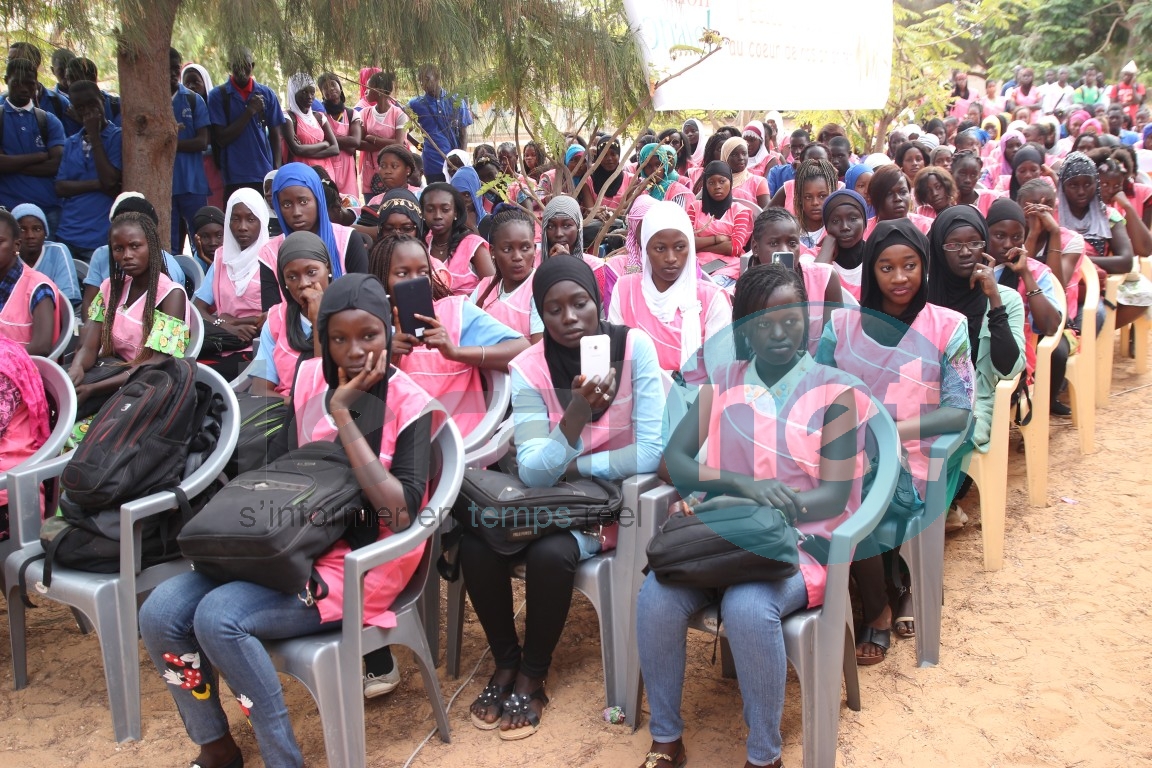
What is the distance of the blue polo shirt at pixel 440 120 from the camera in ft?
19.9

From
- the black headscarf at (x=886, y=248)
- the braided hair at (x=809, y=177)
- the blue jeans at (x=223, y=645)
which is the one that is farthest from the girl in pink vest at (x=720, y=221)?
the blue jeans at (x=223, y=645)

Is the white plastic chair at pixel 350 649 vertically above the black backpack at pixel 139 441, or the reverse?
the black backpack at pixel 139 441

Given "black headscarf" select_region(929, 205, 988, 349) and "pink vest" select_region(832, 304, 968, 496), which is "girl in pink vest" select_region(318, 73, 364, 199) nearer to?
"black headscarf" select_region(929, 205, 988, 349)

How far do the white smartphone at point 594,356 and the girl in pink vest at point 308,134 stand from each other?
5.50 m

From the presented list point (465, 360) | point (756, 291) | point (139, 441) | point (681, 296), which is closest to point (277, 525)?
point (139, 441)

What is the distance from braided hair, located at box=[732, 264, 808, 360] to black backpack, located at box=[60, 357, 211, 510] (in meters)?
1.79

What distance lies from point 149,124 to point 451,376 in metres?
3.18

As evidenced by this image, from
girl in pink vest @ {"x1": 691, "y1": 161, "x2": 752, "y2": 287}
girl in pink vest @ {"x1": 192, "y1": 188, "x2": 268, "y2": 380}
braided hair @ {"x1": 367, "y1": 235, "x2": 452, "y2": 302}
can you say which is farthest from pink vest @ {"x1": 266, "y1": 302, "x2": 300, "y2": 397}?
girl in pink vest @ {"x1": 691, "y1": 161, "x2": 752, "y2": 287}

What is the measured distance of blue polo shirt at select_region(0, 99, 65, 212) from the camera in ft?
20.1

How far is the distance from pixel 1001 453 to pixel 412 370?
231cm

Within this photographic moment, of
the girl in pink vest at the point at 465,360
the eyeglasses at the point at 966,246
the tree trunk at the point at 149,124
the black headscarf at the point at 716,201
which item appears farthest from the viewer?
the black headscarf at the point at 716,201

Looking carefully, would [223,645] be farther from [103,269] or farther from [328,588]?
[103,269]

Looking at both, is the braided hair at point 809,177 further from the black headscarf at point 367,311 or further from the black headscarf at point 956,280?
the black headscarf at point 367,311

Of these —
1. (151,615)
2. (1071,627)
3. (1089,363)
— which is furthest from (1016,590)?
(151,615)
